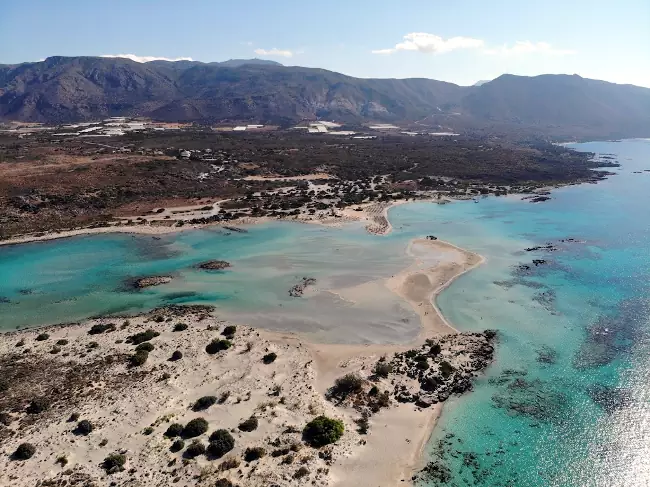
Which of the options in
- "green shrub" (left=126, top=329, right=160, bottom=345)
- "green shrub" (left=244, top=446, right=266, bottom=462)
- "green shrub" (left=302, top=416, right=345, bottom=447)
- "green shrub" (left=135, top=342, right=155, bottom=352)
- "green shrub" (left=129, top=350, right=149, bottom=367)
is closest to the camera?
"green shrub" (left=244, top=446, right=266, bottom=462)

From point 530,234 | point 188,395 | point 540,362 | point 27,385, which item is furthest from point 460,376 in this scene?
point 530,234

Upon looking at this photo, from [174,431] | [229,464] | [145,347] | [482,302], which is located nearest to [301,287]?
[145,347]

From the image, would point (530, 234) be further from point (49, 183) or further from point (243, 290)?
point (49, 183)

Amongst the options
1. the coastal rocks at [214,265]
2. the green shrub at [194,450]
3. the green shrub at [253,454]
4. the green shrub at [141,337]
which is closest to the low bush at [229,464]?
the green shrub at [253,454]

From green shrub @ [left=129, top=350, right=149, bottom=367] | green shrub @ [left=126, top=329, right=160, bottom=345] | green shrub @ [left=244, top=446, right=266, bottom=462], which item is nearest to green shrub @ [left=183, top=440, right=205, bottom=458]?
green shrub @ [left=244, top=446, right=266, bottom=462]

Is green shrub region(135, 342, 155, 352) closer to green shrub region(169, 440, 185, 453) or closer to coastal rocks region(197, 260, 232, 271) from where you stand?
green shrub region(169, 440, 185, 453)

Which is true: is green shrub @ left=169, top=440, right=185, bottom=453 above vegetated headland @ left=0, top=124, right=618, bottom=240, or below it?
below
